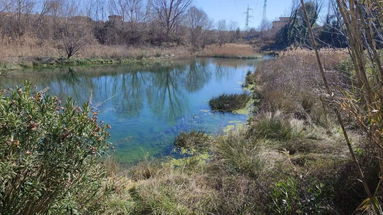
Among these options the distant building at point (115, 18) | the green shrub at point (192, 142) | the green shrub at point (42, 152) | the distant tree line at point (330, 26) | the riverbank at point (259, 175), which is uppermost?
the distant building at point (115, 18)

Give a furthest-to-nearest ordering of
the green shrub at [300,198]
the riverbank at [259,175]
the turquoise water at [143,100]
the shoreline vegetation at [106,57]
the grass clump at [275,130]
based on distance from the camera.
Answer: the shoreline vegetation at [106,57] → the turquoise water at [143,100] → the grass clump at [275,130] → the riverbank at [259,175] → the green shrub at [300,198]

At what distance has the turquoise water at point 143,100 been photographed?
5344 mm

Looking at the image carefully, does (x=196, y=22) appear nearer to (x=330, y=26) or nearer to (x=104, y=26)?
(x=104, y=26)

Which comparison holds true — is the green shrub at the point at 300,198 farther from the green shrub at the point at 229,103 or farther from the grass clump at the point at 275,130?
the green shrub at the point at 229,103

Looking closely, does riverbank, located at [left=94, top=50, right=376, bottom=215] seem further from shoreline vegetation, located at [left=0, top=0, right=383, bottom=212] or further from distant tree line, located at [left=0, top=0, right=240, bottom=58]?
distant tree line, located at [left=0, top=0, right=240, bottom=58]

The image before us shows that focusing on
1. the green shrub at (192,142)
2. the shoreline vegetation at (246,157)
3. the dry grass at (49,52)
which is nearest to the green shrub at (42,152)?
the shoreline vegetation at (246,157)

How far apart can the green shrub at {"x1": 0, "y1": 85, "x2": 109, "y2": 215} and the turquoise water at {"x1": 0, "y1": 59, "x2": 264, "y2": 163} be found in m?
0.36

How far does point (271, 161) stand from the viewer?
328 cm

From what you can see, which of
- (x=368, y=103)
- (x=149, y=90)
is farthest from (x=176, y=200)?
(x=149, y=90)

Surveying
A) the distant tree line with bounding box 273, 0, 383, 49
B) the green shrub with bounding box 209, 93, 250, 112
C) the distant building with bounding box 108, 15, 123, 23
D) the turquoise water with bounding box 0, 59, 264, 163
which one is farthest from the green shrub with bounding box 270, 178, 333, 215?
the distant building with bounding box 108, 15, 123, 23

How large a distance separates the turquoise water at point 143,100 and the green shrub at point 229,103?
1.02 feet

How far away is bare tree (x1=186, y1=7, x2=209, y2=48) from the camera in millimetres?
34094

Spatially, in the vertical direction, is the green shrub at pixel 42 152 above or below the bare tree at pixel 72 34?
below

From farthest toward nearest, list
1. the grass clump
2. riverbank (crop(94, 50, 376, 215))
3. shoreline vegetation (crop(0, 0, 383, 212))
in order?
the grass clump, riverbank (crop(94, 50, 376, 215)), shoreline vegetation (crop(0, 0, 383, 212))
